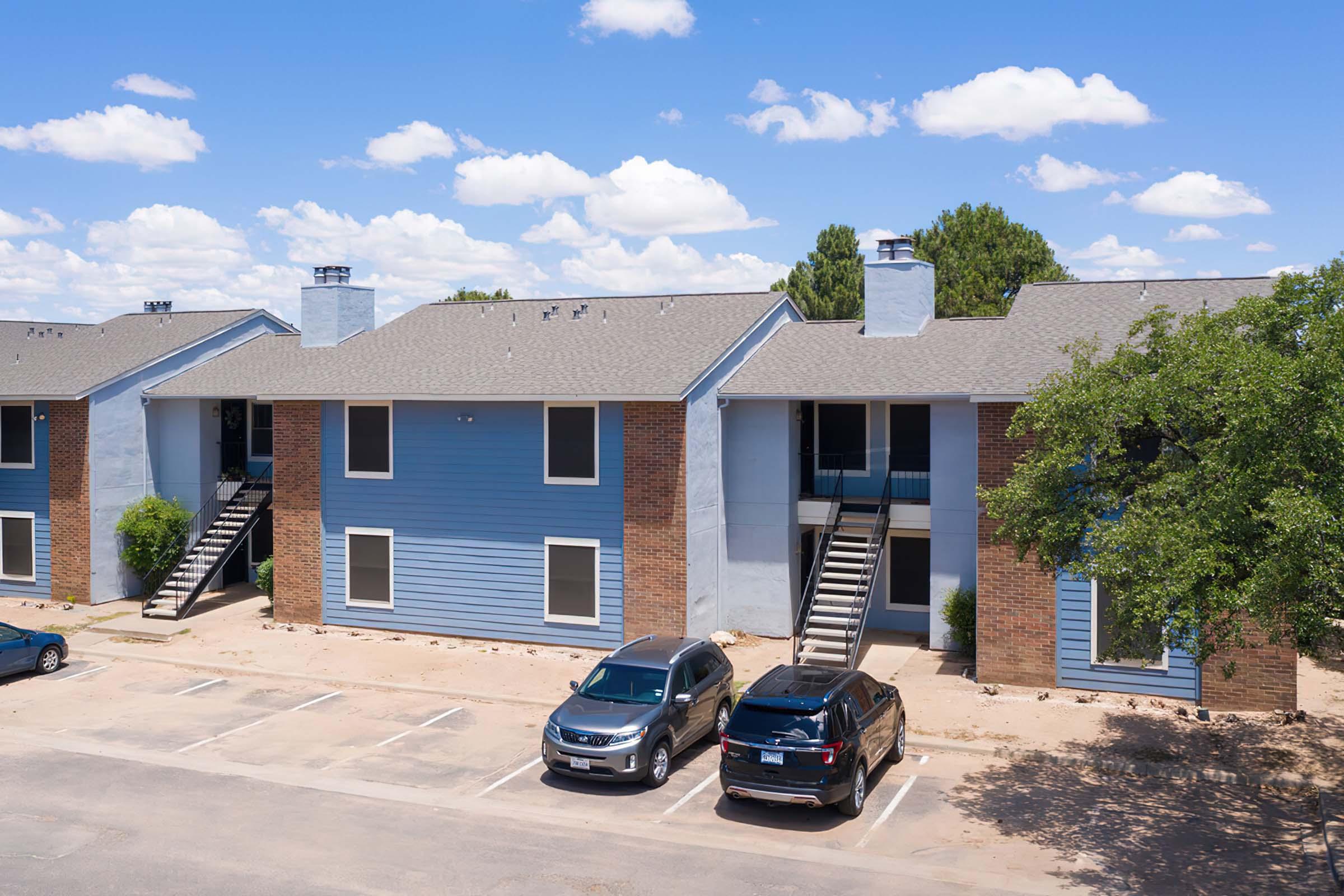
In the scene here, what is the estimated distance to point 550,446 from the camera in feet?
72.8

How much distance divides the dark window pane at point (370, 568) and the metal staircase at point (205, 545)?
403 centimetres

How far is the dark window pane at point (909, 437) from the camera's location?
2294 centimetres

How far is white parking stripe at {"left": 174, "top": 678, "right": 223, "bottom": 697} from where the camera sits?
19.3m

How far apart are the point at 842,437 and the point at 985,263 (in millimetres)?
27040

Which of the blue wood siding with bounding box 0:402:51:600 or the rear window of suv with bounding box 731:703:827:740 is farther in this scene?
the blue wood siding with bounding box 0:402:51:600

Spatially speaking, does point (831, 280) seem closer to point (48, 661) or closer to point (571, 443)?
point (571, 443)

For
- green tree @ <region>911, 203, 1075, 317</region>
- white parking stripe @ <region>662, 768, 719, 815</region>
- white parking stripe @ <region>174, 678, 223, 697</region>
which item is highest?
green tree @ <region>911, 203, 1075, 317</region>

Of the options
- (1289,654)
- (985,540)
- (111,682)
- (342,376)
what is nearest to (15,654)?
(111,682)

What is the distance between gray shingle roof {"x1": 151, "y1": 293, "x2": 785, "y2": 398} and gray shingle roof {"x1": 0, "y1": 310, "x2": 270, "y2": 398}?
108 cm

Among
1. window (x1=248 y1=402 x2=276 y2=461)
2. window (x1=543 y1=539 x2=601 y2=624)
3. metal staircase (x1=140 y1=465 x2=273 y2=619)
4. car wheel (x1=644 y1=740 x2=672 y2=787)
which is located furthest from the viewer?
window (x1=248 y1=402 x2=276 y2=461)

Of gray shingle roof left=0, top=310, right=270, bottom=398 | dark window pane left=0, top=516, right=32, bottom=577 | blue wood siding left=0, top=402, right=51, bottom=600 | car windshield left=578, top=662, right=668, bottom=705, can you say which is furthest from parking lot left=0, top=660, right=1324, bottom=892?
gray shingle roof left=0, top=310, right=270, bottom=398

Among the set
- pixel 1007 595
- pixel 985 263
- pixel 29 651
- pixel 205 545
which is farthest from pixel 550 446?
pixel 985 263

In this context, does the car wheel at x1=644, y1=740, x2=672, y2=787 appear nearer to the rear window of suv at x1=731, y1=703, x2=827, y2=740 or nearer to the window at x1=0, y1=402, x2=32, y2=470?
the rear window of suv at x1=731, y1=703, x2=827, y2=740

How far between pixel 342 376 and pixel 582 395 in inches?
246
